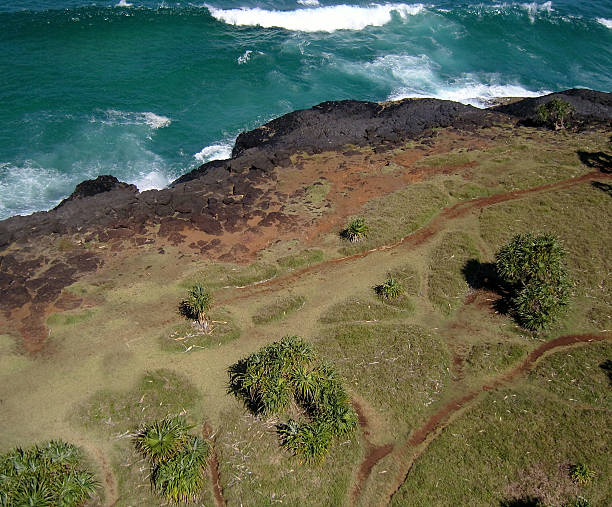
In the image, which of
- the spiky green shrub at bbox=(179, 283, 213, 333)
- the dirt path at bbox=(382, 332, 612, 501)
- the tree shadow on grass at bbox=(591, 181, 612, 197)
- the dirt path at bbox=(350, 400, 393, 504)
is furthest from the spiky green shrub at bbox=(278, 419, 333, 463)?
the tree shadow on grass at bbox=(591, 181, 612, 197)

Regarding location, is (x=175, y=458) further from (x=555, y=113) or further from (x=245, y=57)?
(x=245, y=57)

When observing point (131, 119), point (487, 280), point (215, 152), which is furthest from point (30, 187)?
point (487, 280)

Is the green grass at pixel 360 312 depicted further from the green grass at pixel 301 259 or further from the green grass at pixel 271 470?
the green grass at pixel 271 470

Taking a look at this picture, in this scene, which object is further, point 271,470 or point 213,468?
point 213,468

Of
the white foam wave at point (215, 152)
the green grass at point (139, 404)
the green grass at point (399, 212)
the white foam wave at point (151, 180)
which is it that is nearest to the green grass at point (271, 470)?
the green grass at point (139, 404)

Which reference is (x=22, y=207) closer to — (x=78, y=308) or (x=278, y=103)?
(x=78, y=308)

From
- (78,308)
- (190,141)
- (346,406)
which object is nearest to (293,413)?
(346,406)
